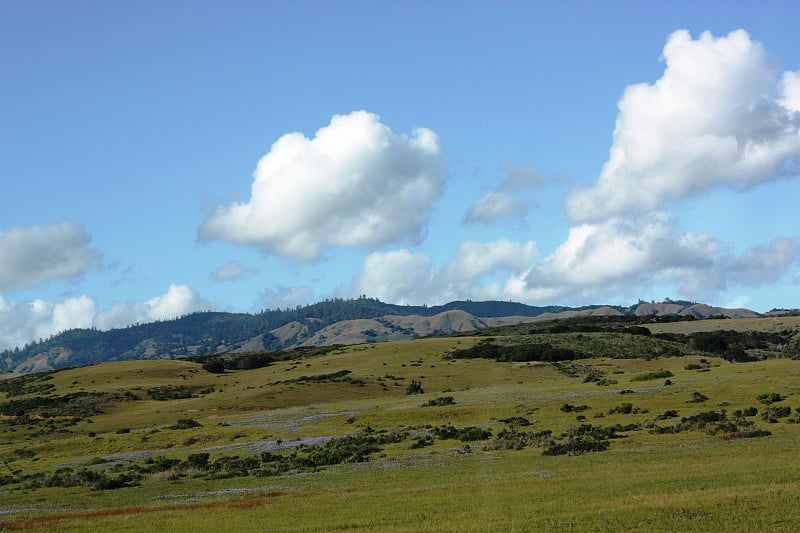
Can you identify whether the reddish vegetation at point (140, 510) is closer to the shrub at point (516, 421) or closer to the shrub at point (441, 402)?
the shrub at point (516, 421)

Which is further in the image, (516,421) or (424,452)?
(516,421)

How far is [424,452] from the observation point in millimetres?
50312

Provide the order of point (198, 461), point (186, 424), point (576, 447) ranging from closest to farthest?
point (576, 447) → point (198, 461) → point (186, 424)

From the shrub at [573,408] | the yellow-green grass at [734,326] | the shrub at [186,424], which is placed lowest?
the shrub at [573,408]

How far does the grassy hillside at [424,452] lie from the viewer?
1037 inches

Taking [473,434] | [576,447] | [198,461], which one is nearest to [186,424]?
[198,461]

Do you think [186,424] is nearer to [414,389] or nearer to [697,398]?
[414,389]

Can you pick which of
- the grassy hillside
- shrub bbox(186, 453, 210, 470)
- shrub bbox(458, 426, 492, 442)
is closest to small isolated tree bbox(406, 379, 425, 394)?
the grassy hillside

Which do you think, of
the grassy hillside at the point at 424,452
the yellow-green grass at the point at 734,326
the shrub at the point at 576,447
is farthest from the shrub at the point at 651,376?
→ the yellow-green grass at the point at 734,326

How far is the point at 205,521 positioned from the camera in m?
29.0

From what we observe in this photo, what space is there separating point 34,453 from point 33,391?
6464cm

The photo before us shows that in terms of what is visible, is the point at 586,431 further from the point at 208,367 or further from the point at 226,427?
the point at 208,367

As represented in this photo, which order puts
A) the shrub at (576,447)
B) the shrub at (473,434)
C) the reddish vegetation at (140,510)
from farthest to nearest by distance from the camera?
the shrub at (473,434) → the shrub at (576,447) → the reddish vegetation at (140,510)

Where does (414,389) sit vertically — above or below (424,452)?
above
